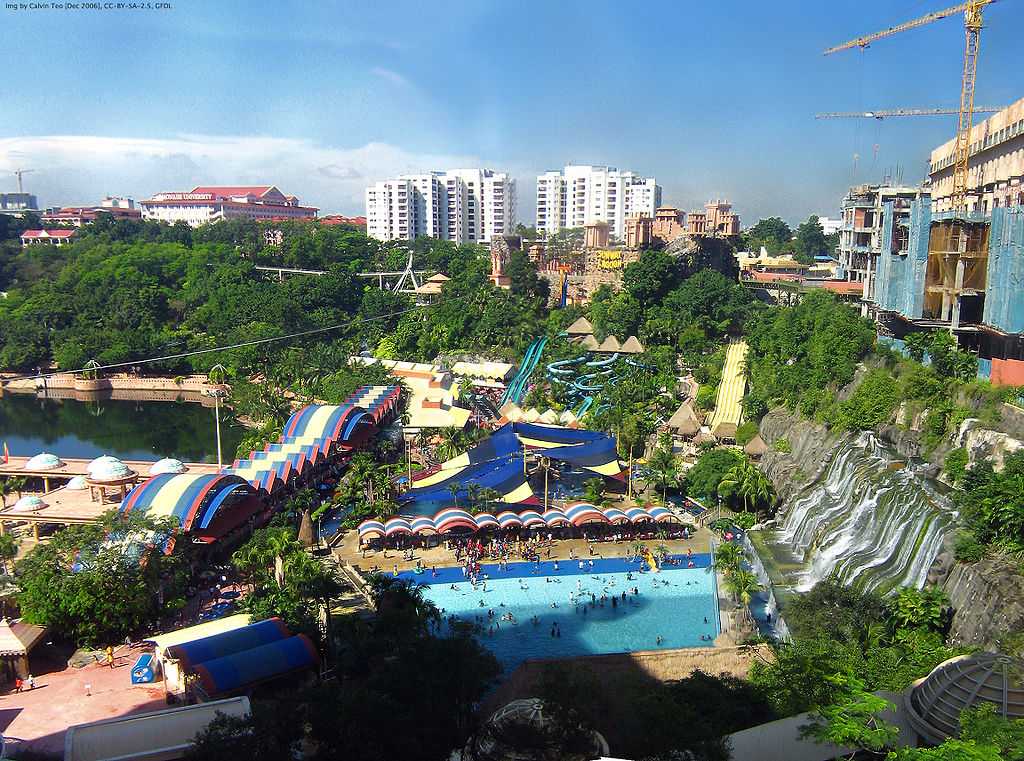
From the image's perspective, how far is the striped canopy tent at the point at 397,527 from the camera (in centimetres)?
2462

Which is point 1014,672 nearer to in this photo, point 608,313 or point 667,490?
point 667,490

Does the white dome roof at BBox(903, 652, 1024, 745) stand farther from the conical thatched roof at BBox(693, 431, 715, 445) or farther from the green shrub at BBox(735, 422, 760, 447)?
the conical thatched roof at BBox(693, 431, 715, 445)

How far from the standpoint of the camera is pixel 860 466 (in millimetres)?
23297

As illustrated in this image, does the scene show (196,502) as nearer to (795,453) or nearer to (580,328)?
(795,453)

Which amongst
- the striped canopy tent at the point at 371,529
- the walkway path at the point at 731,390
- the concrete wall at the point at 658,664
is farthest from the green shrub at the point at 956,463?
the striped canopy tent at the point at 371,529

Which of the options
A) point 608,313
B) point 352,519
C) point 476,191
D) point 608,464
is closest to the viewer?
point 352,519

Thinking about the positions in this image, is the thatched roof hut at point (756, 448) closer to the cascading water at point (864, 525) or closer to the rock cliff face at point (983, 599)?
the cascading water at point (864, 525)

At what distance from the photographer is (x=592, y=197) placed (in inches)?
4262

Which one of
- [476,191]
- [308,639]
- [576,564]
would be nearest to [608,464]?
[576,564]

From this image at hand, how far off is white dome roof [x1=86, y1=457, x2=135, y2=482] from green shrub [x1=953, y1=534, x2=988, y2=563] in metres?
23.2

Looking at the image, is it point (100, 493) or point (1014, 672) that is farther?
point (100, 493)

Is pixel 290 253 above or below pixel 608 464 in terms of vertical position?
above

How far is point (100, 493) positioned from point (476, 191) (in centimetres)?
9159

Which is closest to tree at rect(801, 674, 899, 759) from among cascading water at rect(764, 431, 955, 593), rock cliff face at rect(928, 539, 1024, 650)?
rock cliff face at rect(928, 539, 1024, 650)
